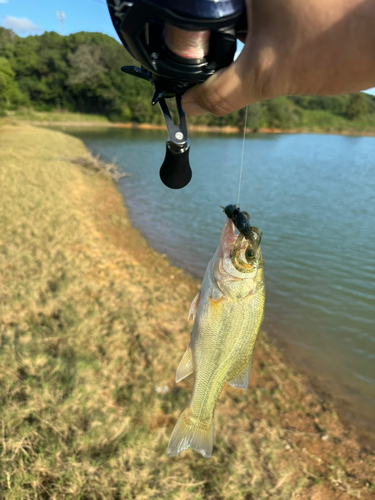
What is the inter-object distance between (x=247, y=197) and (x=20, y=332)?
11.2 m

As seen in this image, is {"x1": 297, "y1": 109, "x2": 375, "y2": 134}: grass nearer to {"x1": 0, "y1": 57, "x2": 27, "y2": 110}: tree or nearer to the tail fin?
{"x1": 0, "y1": 57, "x2": 27, "y2": 110}: tree

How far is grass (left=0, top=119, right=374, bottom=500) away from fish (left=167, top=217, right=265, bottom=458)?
96 cm

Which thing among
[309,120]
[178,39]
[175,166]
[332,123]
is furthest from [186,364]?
[309,120]

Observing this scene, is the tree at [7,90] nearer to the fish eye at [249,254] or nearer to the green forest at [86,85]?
the green forest at [86,85]

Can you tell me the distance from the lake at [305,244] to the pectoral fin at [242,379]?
3.13 m

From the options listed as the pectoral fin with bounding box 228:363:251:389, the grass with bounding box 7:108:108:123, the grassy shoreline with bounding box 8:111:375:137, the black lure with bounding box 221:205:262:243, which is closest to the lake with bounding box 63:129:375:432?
the pectoral fin with bounding box 228:363:251:389

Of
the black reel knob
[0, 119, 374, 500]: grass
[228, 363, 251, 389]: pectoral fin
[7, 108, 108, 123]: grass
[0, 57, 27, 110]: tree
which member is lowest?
[0, 119, 374, 500]: grass

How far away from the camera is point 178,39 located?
1.15m

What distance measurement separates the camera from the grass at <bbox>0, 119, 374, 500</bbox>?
249 centimetres

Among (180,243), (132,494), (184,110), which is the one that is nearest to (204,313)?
(184,110)

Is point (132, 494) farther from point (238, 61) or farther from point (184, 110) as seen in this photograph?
point (238, 61)

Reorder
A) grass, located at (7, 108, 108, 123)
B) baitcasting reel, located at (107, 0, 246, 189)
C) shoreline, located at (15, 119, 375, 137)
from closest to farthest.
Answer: baitcasting reel, located at (107, 0, 246, 189)
grass, located at (7, 108, 108, 123)
shoreline, located at (15, 119, 375, 137)

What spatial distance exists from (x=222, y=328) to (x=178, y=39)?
1392 mm

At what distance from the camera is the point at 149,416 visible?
3105 millimetres
